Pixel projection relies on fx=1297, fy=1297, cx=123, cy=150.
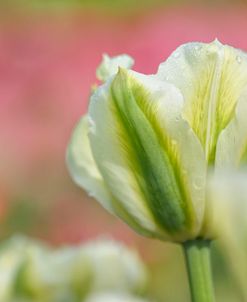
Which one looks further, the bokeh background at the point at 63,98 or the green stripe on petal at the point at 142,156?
the bokeh background at the point at 63,98

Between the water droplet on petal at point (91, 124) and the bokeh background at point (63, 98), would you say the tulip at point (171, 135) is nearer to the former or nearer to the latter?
the water droplet on petal at point (91, 124)

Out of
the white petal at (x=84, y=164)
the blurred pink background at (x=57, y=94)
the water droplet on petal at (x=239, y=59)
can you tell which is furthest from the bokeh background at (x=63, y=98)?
the water droplet on petal at (x=239, y=59)

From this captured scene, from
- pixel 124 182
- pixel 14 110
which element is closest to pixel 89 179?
pixel 124 182

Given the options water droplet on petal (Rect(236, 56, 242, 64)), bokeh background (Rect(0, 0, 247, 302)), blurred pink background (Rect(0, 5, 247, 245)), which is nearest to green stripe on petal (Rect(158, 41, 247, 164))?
water droplet on petal (Rect(236, 56, 242, 64))

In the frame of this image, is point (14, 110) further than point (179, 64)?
Yes

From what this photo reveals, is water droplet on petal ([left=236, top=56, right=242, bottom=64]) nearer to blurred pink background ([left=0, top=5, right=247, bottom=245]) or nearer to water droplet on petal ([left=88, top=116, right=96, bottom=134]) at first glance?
water droplet on petal ([left=88, top=116, right=96, bottom=134])

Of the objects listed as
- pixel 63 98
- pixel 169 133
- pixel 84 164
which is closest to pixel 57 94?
pixel 63 98

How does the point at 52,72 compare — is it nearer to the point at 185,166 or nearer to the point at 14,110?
the point at 14,110

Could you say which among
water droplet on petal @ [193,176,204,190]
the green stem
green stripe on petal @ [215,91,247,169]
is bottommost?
the green stem
